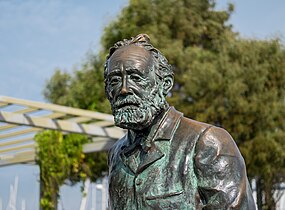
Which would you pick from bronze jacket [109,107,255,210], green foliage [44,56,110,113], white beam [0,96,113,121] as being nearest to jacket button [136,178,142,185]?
bronze jacket [109,107,255,210]

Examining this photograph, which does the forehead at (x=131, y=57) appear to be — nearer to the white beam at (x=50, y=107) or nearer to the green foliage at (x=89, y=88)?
the white beam at (x=50, y=107)

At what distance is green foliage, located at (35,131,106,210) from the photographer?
16391mm

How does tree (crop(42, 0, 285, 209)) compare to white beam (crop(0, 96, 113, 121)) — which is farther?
tree (crop(42, 0, 285, 209))

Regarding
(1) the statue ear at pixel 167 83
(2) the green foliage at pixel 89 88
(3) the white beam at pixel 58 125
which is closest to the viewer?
(1) the statue ear at pixel 167 83

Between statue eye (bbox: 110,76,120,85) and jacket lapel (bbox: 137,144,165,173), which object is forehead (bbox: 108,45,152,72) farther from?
jacket lapel (bbox: 137,144,165,173)

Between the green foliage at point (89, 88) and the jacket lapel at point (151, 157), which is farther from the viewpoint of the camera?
the green foliage at point (89, 88)

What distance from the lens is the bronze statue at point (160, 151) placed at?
2.65m

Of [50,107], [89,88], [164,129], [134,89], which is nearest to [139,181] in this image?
[164,129]

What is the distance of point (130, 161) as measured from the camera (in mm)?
2846

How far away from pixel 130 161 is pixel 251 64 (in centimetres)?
1628

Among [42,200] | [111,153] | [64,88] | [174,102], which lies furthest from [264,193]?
[111,153]

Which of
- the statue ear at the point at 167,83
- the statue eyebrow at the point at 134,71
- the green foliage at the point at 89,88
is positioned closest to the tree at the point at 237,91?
the green foliage at the point at 89,88

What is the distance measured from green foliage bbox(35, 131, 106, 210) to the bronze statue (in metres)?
13.6

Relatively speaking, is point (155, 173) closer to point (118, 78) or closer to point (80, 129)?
point (118, 78)
